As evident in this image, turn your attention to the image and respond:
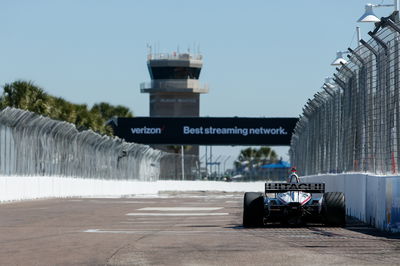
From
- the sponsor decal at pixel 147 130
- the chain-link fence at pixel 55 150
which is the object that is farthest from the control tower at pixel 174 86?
the chain-link fence at pixel 55 150

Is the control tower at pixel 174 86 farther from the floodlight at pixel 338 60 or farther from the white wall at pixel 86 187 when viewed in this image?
the floodlight at pixel 338 60

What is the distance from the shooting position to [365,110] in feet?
64.0

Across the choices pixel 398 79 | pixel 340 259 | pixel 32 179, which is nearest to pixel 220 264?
pixel 340 259

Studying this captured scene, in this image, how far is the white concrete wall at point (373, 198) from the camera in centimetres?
1523

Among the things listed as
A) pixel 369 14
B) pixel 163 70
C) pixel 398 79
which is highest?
pixel 163 70

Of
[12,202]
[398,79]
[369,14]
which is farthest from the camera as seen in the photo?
[12,202]

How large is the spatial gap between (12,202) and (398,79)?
1751 cm

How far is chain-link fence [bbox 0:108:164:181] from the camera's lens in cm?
3219

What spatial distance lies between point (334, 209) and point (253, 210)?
4.36ft

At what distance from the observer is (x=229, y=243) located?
1321cm

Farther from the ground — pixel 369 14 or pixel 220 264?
pixel 369 14

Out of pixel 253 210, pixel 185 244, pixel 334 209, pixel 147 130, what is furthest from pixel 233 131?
pixel 185 244

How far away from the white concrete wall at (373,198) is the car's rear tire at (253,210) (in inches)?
72.8

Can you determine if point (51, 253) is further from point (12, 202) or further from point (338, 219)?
point (12, 202)
